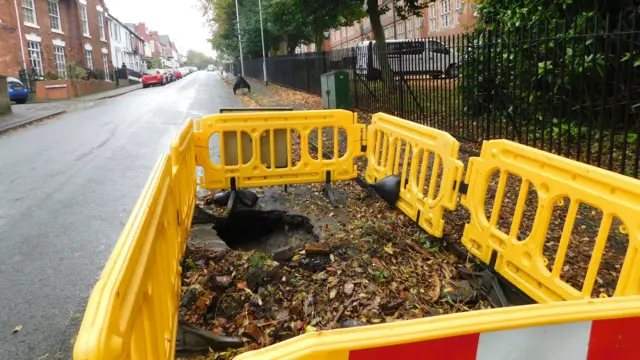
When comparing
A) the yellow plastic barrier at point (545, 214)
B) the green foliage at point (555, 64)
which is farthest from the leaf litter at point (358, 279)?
the green foliage at point (555, 64)

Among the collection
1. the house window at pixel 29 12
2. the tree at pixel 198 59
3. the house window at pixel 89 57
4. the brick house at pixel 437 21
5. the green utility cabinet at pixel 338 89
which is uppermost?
the tree at pixel 198 59

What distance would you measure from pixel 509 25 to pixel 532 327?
28.3ft

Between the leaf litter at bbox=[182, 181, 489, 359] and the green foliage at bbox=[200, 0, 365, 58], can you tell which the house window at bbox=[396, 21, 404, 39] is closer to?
the green foliage at bbox=[200, 0, 365, 58]

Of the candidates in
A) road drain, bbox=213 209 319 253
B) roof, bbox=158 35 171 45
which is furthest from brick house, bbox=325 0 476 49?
roof, bbox=158 35 171 45

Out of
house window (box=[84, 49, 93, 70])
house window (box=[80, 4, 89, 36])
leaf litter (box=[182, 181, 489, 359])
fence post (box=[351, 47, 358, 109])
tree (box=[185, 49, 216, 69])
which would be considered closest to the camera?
leaf litter (box=[182, 181, 489, 359])

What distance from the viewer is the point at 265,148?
6070mm

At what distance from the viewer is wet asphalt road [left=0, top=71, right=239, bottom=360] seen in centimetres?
357

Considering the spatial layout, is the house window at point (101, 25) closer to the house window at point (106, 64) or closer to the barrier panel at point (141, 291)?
the house window at point (106, 64)

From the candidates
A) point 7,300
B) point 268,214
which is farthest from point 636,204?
point 7,300

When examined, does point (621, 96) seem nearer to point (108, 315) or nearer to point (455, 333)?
point (455, 333)

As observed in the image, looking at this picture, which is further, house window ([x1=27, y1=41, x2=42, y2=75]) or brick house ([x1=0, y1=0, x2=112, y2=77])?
house window ([x1=27, y1=41, x2=42, y2=75])

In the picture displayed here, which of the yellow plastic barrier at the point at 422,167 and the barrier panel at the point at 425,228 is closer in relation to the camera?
the barrier panel at the point at 425,228

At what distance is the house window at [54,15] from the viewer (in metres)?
35.7

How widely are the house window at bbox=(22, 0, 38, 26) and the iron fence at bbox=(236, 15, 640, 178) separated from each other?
24.7 m
